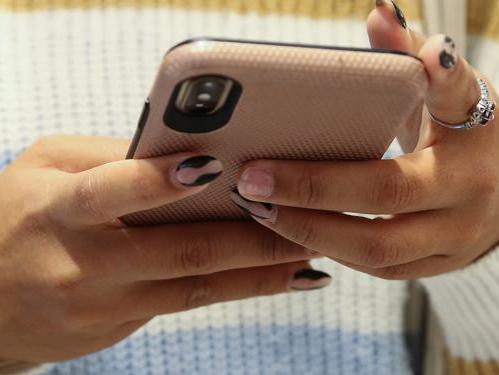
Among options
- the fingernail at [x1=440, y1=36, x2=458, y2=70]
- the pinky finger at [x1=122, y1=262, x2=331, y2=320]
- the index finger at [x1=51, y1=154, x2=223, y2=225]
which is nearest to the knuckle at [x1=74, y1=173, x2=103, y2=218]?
the index finger at [x1=51, y1=154, x2=223, y2=225]

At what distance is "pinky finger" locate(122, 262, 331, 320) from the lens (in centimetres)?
50

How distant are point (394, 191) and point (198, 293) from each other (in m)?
0.18

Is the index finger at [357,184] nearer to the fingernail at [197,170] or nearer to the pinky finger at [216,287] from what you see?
the fingernail at [197,170]

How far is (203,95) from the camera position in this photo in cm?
34

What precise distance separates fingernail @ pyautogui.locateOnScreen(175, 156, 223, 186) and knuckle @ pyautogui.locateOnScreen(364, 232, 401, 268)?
0.12m

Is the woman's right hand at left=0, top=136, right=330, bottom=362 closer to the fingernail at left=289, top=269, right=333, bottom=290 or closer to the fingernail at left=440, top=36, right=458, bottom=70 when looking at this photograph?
the fingernail at left=289, top=269, right=333, bottom=290

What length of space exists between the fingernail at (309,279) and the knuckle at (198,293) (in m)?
0.07

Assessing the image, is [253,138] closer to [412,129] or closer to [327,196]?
[327,196]

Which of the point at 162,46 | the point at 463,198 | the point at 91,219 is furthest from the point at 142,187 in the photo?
the point at 162,46

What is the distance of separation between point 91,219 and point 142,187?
2.2 inches

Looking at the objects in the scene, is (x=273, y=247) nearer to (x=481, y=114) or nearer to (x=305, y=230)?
(x=305, y=230)

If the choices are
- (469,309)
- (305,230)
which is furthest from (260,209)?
(469,309)

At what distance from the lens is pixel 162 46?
0.67 meters

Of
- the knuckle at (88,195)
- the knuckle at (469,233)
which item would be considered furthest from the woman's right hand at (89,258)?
the knuckle at (469,233)
